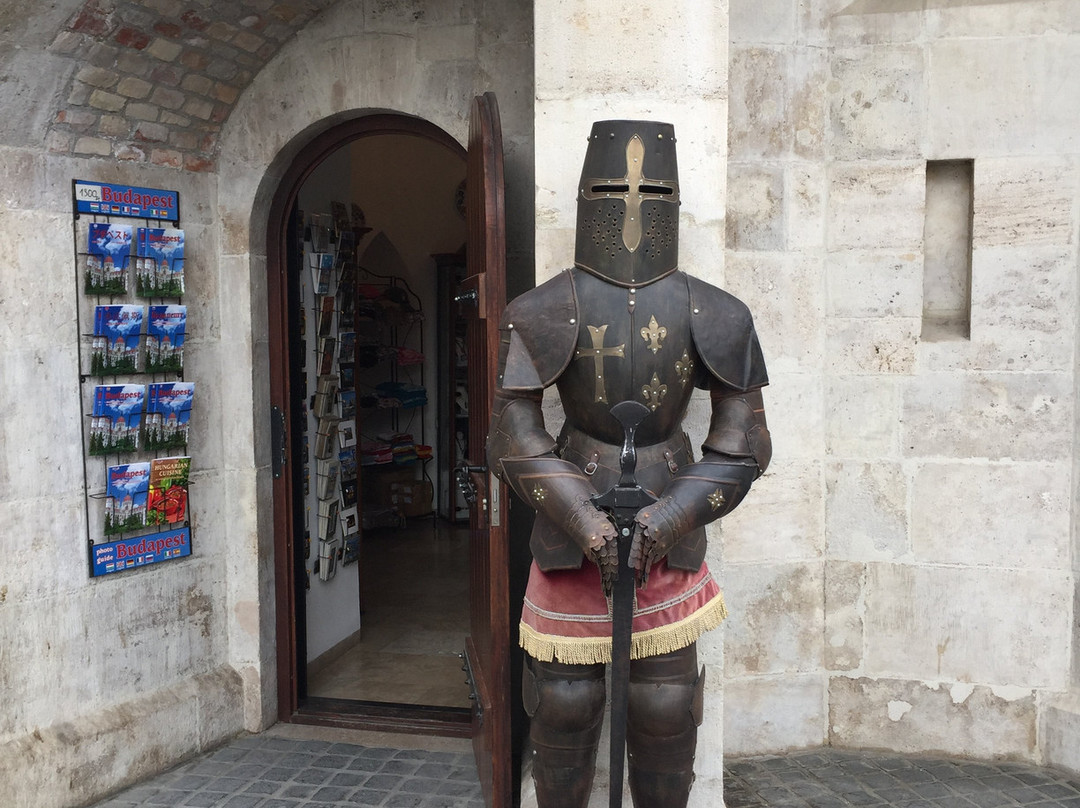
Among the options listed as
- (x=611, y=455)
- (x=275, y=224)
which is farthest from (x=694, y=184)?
(x=275, y=224)

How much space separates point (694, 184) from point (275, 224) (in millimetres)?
2005

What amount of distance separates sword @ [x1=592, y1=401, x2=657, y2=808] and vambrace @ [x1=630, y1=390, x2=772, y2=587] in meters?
0.03

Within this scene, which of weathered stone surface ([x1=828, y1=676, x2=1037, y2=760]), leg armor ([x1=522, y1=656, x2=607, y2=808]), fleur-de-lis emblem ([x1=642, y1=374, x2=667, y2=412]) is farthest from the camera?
weathered stone surface ([x1=828, y1=676, x2=1037, y2=760])

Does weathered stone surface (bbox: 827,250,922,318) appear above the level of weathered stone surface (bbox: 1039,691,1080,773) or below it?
above

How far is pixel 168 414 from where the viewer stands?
4.16m

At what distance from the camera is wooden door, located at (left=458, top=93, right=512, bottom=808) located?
10.8 ft

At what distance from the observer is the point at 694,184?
316 cm

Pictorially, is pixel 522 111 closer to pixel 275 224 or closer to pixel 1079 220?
pixel 275 224

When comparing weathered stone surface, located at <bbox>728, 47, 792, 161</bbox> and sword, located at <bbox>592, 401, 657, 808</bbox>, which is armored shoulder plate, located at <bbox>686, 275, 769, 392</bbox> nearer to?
sword, located at <bbox>592, 401, 657, 808</bbox>

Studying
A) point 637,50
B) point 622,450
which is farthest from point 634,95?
point 622,450

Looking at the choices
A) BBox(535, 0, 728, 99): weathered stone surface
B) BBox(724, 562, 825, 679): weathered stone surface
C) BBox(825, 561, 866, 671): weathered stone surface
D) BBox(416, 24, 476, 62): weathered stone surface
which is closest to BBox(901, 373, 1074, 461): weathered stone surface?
BBox(825, 561, 866, 671): weathered stone surface

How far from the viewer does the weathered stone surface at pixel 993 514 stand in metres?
4.08

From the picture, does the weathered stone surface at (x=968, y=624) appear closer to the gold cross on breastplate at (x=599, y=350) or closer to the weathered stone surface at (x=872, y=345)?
the weathered stone surface at (x=872, y=345)

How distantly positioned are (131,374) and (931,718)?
325cm
